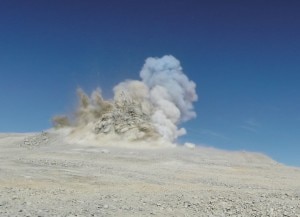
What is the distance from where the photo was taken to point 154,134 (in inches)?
2859

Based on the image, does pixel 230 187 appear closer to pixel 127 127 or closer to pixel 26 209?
pixel 26 209

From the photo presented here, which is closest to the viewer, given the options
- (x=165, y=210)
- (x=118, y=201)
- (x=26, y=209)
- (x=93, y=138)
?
(x=26, y=209)

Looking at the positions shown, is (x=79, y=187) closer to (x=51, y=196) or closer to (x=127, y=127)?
(x=51, y=196)

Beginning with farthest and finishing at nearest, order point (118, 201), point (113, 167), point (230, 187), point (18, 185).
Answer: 1. point (113, 167)
2. point (230, 187)
3. point (18, 185)
4. point (118, 201)

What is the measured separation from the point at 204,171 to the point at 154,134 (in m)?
26.8

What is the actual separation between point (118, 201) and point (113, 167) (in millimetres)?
19613

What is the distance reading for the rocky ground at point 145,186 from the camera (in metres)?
23.2

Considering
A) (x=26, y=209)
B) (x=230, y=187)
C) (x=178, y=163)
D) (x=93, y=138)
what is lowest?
(x=26, y=209)

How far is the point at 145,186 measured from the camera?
32500 millimetres

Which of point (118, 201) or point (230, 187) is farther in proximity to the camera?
point (230, 187)

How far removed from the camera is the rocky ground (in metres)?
23.2

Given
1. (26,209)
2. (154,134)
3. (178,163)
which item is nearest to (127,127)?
(154,134)

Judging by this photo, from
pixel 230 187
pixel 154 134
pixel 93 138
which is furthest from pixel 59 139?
pixel 230 187

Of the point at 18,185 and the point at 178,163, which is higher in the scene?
the point at 178,163
